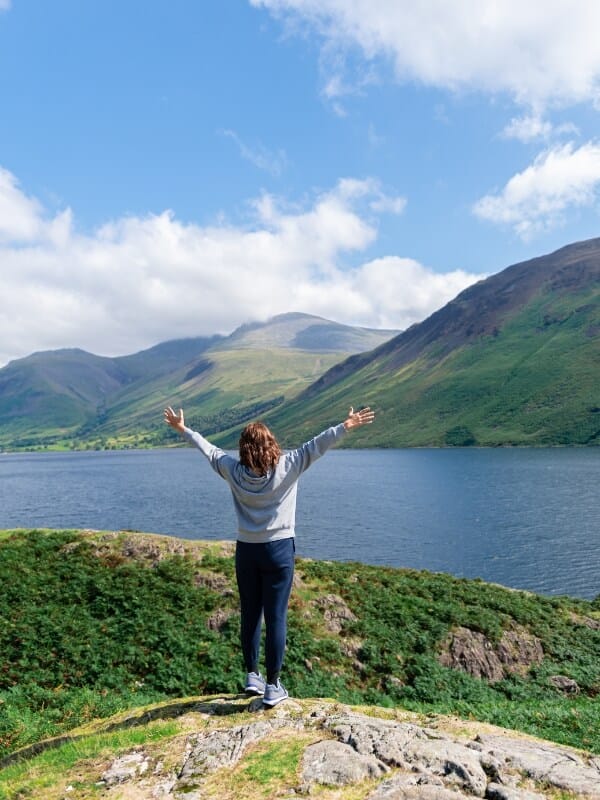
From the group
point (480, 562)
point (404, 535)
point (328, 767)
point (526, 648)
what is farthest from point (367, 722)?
point (404, 535)

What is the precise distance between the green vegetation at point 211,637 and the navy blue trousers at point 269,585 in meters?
6.17

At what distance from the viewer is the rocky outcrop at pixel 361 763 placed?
22.6 feet

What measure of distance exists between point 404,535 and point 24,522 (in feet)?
224

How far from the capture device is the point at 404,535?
78.6 m

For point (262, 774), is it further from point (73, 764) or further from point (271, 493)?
point (271, 493)

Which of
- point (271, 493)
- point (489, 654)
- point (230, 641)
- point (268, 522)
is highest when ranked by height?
point (271, 493)

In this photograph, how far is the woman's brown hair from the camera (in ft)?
30.7

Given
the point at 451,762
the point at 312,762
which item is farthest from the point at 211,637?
the point at 451,762

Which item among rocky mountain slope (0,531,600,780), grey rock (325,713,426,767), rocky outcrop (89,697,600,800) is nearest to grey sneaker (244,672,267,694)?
rocky outcrop (89,697,600,800)

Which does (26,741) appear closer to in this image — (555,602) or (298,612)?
(298,612)

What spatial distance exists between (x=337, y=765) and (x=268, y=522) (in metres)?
3.71

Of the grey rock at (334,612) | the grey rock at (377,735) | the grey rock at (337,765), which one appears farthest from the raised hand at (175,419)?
the grey rock at (334,612)

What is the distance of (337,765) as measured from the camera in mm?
7359

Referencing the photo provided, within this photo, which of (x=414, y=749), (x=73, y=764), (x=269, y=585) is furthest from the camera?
(x=269, y=585)
